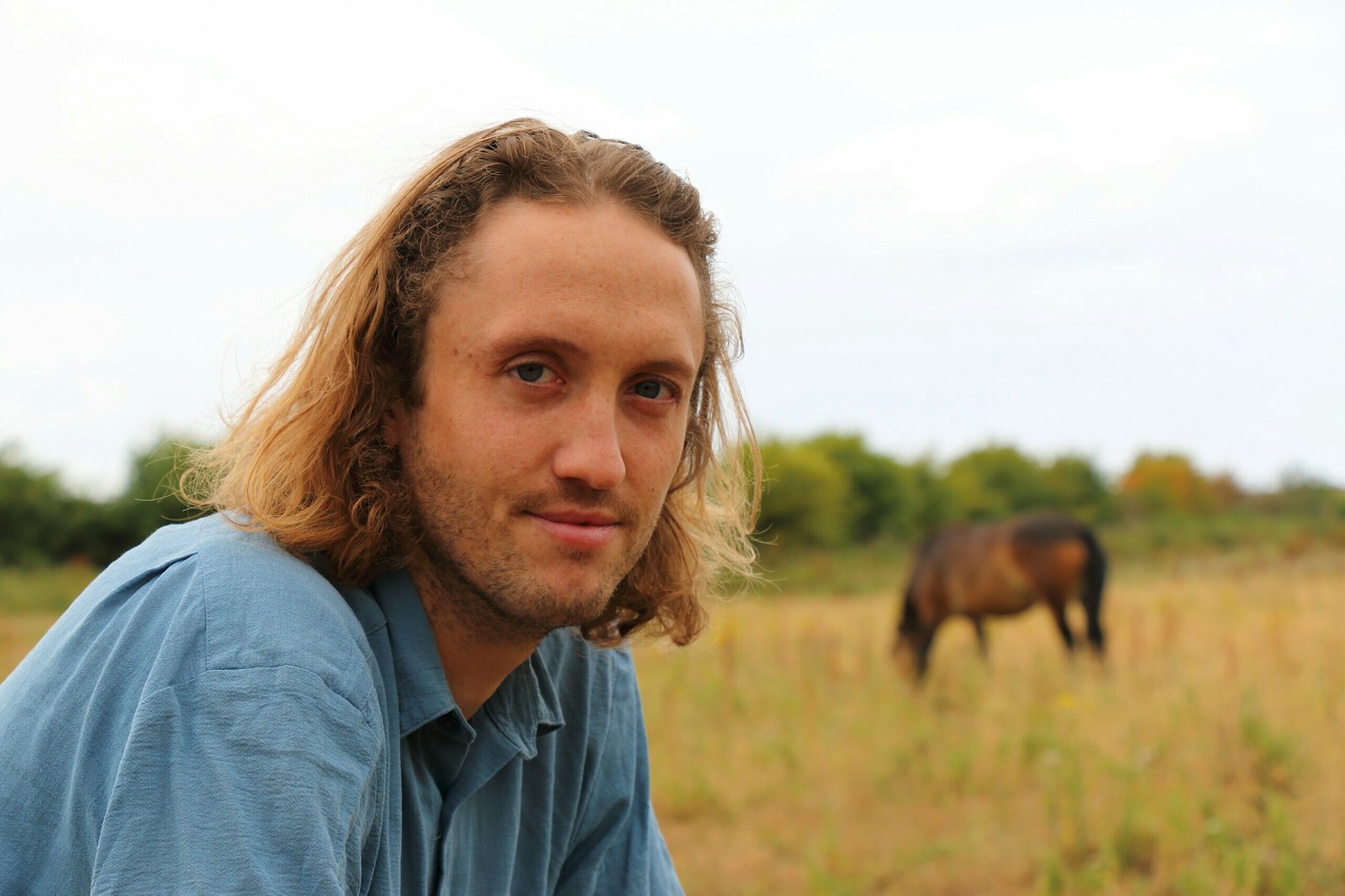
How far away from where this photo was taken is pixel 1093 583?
35.0ft

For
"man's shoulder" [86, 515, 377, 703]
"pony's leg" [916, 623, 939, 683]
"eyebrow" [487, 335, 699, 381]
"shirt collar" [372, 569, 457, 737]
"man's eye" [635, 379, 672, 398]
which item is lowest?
"pony's leg" [916, 623, 939, 683]

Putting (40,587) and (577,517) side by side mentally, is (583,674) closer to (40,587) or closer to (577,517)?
(577,517)

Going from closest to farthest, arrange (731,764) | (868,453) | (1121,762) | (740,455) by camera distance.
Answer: (740,455), (1121,762), (731,764), (868,453)

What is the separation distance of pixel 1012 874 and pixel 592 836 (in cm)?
320

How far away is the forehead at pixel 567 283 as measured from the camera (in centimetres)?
138

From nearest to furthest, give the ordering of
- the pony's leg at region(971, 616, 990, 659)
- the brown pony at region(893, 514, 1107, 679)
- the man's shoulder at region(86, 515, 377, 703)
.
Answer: the man's shoulder at region(86, 515, 377, 703), the pony's leg at region(971, 616, 990, 659), the brown pony at region(893, 514, 1107, 679)

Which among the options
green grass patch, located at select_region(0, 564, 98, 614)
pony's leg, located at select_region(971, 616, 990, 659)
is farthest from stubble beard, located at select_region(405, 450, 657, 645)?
green grass patch, located at select_region(0, 564, 98, 614)

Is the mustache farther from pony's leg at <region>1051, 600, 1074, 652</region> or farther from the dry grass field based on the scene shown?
pony's leg at <region>1051, 600, 1074, 652</region>

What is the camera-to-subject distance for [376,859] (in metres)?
1.24

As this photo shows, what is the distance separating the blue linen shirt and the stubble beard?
0.06 m

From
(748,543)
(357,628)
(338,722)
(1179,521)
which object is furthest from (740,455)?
(1179,521)

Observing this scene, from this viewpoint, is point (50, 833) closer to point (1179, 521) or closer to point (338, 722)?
point (338, 722)

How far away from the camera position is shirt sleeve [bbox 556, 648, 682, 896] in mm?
1801

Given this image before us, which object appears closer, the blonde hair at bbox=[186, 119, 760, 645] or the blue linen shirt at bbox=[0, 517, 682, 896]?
the blue linen shirt at bbox=[0, 517, 682, 896]
